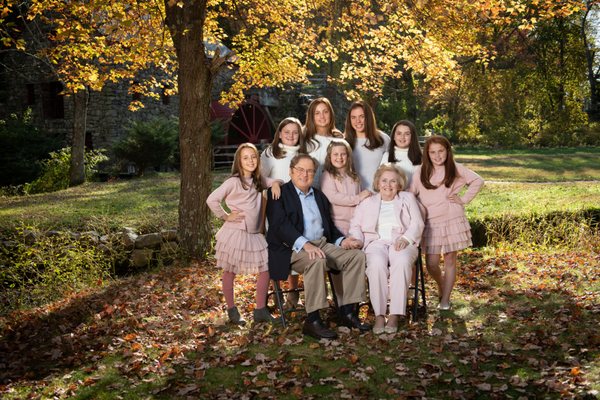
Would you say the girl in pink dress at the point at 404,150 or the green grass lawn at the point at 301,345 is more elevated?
the girl in pink dress at the point at 404,150

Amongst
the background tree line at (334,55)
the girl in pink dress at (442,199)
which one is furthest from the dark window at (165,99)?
the girl in pink dress at (442,199)

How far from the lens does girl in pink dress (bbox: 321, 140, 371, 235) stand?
6.23m

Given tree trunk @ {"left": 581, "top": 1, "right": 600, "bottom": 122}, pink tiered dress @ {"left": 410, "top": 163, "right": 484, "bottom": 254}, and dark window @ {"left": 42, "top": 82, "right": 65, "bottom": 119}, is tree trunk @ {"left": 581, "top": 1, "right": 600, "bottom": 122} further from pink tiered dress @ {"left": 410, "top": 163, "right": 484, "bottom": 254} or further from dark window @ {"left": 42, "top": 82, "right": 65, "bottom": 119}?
pink tiered dress @ {"left": 410, "top": 163, "right": 484, "bottom": 254}

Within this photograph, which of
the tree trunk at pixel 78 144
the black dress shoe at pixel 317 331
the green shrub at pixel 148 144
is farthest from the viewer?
the green shrub at pixel 148 144

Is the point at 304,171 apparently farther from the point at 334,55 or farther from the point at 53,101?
the point at 53,101

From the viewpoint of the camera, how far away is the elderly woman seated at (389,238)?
5680mm

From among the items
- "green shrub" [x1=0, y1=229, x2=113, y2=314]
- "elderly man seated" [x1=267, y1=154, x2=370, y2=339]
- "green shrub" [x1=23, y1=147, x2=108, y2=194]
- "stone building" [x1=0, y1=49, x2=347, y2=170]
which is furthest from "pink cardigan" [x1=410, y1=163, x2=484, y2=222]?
"stone building" [x1=0, y1=49, x2=347, y2=170]

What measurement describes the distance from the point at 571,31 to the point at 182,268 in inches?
1033

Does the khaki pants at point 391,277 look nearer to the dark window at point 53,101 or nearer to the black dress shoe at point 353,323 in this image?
the black dress shoe at point 353,323

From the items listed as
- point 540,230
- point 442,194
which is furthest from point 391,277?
point 540,230

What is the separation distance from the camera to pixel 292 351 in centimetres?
541

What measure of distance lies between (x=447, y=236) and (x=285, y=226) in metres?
1.51

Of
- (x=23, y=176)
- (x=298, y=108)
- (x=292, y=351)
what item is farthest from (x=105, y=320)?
(x=298, y=108)

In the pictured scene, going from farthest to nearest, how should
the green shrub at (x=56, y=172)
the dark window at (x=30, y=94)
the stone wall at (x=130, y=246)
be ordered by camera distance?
the dark window at (x=30, y=94), the green shrub at (x=56, y=172), the stone wall at (x=130, y=246)
